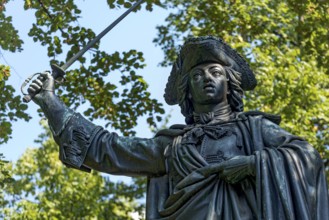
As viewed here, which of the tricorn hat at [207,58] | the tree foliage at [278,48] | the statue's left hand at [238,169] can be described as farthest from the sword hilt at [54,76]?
the tree foliage at [278,48]

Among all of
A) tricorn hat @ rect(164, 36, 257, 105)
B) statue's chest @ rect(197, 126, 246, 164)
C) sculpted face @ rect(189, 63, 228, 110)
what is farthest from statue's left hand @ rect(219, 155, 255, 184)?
tricorn hat @ rect(164, 36, 257, 105)

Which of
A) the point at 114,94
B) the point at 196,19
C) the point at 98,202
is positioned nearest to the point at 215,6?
the point at 196,19

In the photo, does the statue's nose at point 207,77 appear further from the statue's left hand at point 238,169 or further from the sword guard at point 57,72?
the sword guard at point 57,72

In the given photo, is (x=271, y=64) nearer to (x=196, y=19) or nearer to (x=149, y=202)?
(x=196, y=19)

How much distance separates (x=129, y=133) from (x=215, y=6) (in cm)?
403

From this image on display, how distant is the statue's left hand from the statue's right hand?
5.81ft

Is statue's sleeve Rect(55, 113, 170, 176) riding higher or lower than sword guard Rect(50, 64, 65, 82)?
lower

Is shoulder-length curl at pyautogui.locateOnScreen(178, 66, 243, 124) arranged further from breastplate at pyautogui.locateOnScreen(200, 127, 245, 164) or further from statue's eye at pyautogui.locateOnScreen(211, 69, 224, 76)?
breastplate at pyautogui.locateOnScreen(200, 127, 245, 164)

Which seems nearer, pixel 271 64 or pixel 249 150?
pixel 249 150

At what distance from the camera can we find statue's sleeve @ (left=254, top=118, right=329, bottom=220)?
7469mm

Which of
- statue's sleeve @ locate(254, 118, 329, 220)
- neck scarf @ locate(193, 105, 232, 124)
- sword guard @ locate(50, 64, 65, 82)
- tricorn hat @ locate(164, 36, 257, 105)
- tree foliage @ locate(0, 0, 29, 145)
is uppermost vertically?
tree foliage @ locate(0, 0, 29, 145)

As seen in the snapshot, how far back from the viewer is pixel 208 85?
337 inches

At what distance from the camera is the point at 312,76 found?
21391 mm

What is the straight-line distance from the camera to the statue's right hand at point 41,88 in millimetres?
8594
